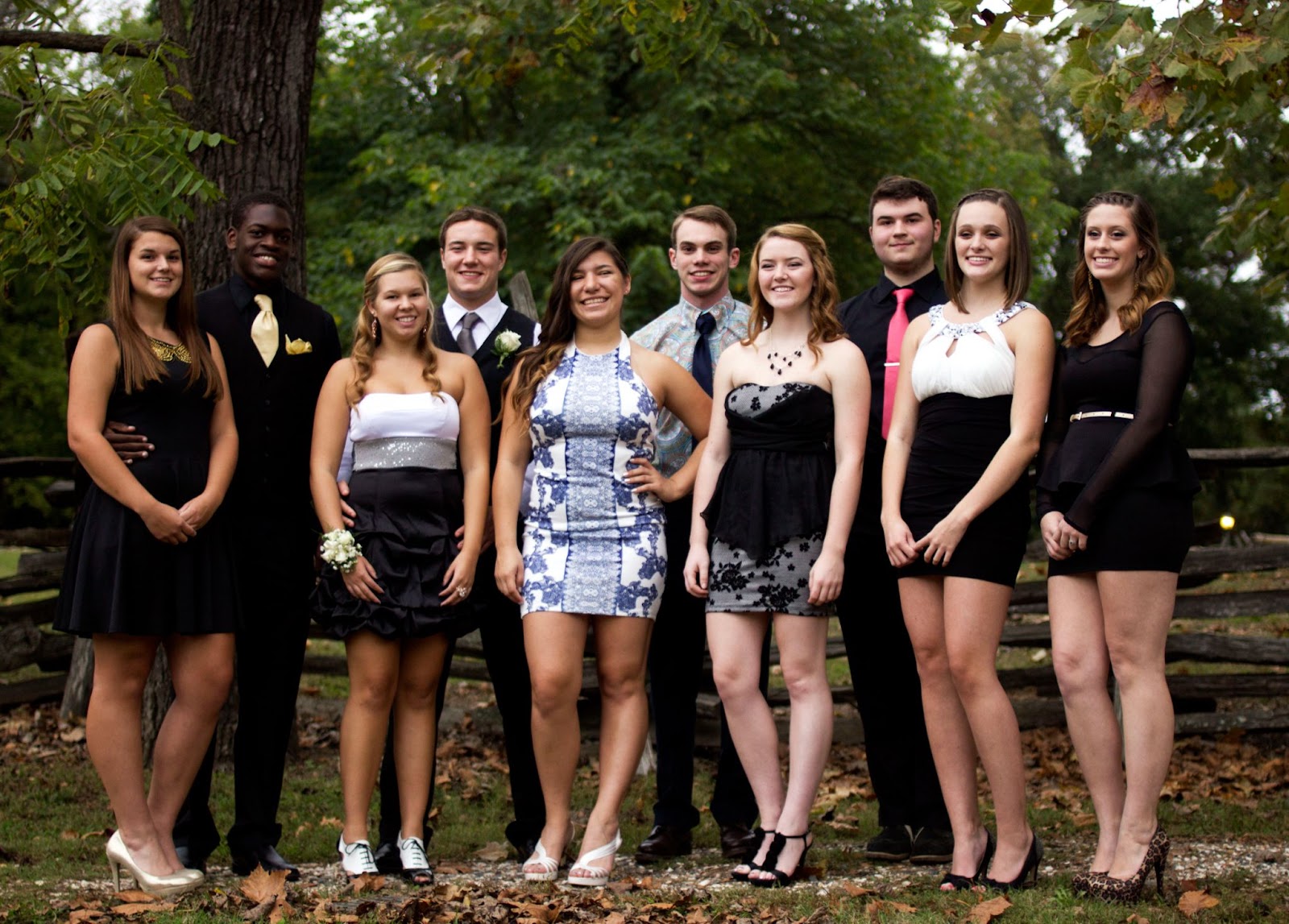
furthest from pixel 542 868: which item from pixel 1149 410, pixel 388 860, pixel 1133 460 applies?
pixel 1149 410

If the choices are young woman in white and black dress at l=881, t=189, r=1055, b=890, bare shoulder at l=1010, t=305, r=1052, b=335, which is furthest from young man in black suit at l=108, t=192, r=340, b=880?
bare shoulder at l=1010, t=305, r=1052, b=335

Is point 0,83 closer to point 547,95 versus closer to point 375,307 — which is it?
point 375,307

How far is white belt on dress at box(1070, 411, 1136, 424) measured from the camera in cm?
436

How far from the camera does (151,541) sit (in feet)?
15.2

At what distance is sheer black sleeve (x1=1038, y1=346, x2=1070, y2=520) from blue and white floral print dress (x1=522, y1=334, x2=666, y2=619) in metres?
1.34

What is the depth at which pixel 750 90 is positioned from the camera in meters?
17.2

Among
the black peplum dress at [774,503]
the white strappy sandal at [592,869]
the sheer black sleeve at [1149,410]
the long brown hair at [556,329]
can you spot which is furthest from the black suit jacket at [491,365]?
the sheer black sleeve at [1149,410]

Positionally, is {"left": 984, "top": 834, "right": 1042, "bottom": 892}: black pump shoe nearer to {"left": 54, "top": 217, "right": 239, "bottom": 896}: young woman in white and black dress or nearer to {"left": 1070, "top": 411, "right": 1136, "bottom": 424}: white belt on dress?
{"left": 1070, "top": 411, "right": 1136, "bottom": 424}: white belt on dress

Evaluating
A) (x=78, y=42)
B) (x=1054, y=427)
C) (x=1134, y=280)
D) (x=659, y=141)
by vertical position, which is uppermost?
(x=659, y=141)

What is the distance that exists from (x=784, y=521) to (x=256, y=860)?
2269mm

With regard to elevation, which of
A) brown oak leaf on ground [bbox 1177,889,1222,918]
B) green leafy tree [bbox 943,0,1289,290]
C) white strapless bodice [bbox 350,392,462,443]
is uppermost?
green leafy tree [bbox 943,0,1289,290]

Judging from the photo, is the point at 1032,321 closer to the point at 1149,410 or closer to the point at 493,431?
the point at 1149,410

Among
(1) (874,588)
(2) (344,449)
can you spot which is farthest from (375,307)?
(1) (874,588)

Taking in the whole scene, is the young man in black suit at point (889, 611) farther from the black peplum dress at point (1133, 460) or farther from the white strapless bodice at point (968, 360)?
the black peplum dress at point (1133, 460)
